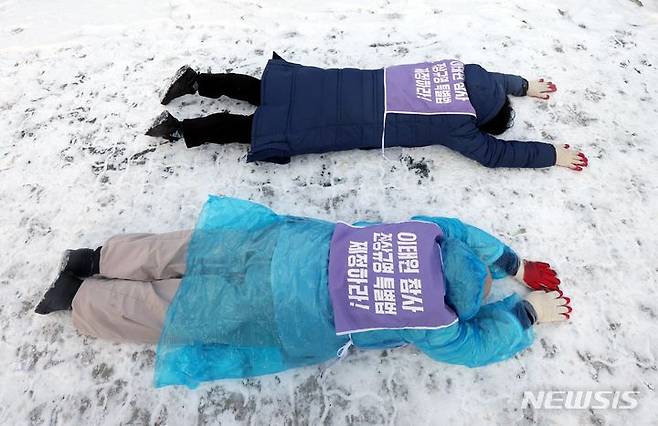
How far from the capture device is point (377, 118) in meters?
2.71

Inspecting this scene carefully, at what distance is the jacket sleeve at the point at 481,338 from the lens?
202 centimetres

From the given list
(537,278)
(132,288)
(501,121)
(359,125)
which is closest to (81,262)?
(132,288)

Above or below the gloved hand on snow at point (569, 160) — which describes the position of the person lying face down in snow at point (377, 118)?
above

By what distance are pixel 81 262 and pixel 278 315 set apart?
0.98 m

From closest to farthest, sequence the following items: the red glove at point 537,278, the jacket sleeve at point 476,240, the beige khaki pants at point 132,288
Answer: the beige khaki pants at point 132,288
the jacket sleeve at point 476,240
the red glove at point 537,278

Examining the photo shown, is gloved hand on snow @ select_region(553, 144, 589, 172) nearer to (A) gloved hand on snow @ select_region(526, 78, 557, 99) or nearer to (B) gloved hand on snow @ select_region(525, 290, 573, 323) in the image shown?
(A) gloved hand on snow @ select_region(526, 78, 557, 99)

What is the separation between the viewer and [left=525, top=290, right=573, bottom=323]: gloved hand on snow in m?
2.30

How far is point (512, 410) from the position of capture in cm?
214

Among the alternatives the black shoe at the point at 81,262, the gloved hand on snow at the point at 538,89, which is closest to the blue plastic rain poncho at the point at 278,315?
the black shoe at the point at 81,262

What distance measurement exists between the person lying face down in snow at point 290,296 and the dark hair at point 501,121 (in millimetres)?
824

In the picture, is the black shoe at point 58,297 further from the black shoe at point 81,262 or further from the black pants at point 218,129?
the black pants at point 218,129

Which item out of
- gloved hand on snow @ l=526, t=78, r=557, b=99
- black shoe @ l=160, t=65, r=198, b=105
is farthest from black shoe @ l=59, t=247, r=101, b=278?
gloved hand on snow @ l=526, t=78, r=557, b=99

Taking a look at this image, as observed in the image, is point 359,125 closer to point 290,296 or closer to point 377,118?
point 377,118

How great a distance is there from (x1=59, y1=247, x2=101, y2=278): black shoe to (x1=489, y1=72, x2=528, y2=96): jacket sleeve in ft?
7.65
